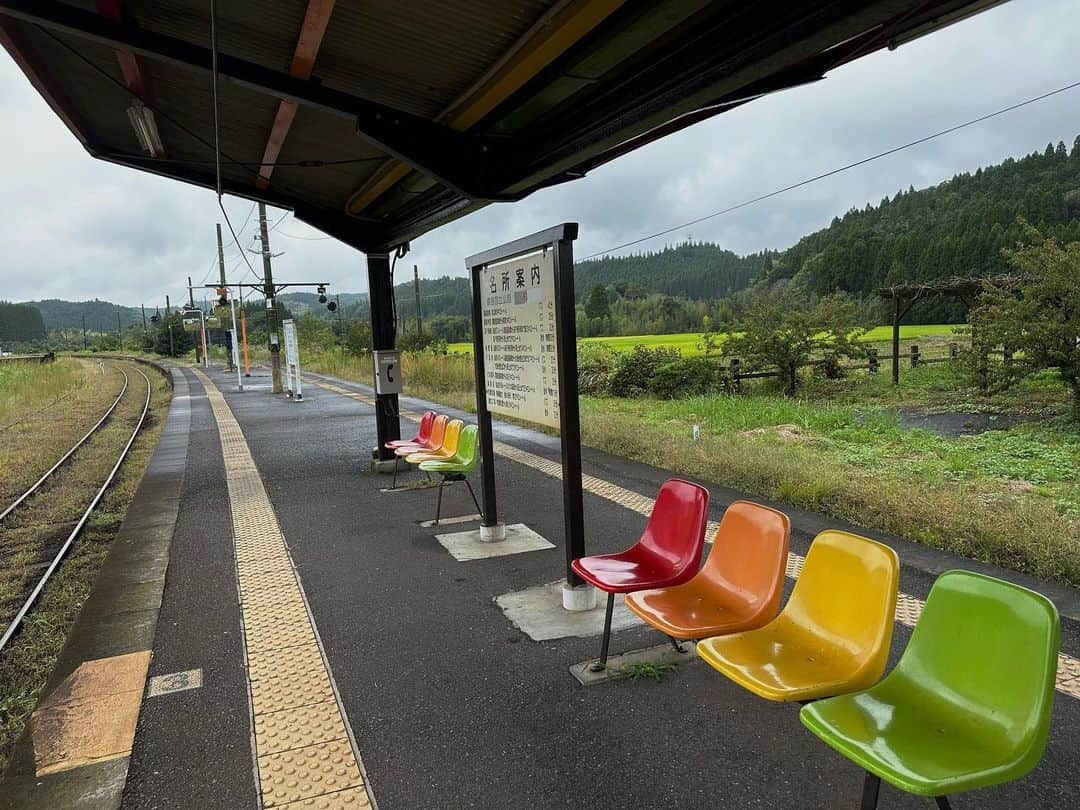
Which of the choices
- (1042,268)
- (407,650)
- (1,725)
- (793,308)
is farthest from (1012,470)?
(793,308)

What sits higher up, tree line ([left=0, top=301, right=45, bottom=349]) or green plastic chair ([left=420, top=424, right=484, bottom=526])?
tree line ([left=0, top=301, right=45, bottom=349])

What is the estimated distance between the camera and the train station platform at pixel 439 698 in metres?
2.38

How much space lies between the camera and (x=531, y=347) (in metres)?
4.18

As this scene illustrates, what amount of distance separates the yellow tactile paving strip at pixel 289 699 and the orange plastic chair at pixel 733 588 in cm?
126

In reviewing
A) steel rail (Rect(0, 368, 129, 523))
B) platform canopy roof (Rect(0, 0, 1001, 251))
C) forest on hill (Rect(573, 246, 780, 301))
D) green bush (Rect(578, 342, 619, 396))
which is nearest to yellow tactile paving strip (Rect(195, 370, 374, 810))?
platform canopy roof (Rect(0, 0, 1001, 251))

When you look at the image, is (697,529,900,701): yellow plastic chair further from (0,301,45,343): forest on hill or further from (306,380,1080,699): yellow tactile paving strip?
(0,301,45,343): forest on hill

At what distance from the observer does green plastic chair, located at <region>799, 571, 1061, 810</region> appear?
5.43 feet

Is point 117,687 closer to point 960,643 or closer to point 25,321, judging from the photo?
point 960,643

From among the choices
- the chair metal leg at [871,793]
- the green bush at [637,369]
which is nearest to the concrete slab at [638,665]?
the chair metal leg at [871,793]

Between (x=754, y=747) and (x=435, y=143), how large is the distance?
12.8ft

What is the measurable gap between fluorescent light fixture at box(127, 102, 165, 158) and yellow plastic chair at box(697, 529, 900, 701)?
483cm

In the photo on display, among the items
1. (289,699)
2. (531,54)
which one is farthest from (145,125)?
(289,699)

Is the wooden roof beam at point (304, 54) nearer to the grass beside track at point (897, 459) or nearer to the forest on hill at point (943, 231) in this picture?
the grass beside track at point (897, 459)

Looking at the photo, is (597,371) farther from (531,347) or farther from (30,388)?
(30,388)
